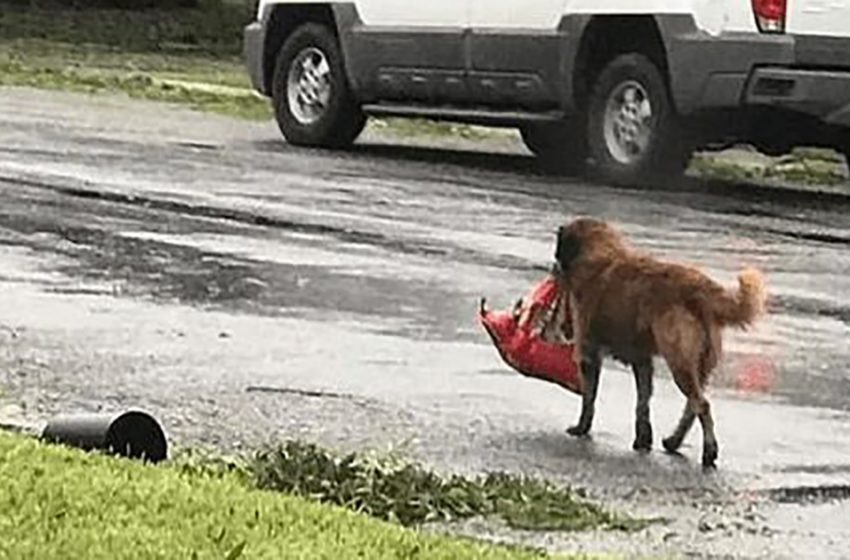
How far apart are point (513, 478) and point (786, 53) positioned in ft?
28.4

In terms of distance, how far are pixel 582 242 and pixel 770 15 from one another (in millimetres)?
7920

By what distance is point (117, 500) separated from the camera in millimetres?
5762

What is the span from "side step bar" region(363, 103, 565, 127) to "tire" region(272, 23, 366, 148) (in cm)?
20

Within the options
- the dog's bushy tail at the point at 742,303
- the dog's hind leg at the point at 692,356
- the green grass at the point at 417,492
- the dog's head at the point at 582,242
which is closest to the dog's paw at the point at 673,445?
the dog's hind leg at the point at 692,356

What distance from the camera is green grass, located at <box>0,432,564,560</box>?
17.6ft

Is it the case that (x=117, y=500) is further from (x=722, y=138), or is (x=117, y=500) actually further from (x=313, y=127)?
(x=313, y=127)

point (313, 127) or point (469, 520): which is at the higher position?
point (469, 520)

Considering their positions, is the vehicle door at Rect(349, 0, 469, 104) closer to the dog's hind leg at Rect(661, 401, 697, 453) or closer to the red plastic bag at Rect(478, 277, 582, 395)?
the red plastic bag at Rect(478, 277, 582, 395)

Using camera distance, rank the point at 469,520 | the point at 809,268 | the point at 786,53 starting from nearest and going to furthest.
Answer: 1. the point at 469,520
2. the point at 809,268
3. the point at 786,53

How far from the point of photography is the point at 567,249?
7.40m

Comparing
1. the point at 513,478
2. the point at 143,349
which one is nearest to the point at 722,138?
the point at 143,349

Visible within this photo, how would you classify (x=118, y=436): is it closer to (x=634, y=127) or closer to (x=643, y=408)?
(x=643, y=408)

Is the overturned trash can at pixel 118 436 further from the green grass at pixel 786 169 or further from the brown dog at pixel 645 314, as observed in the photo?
the green grass at pixel 786 169

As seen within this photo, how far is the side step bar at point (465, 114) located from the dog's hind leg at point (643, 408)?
917 cm
